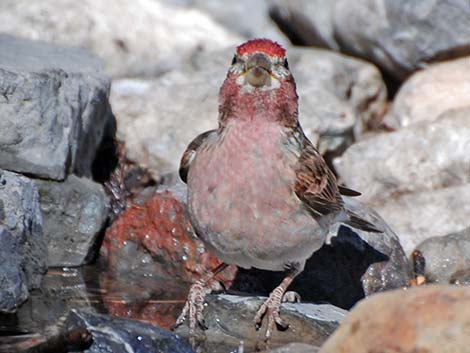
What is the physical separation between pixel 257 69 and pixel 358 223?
69.8 inches

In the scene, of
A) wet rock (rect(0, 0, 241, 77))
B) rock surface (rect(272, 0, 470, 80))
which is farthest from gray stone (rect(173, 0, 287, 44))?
rock surface (rect(272, 0, 470, 80))

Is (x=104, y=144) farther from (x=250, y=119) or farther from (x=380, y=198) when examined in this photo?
(x=250, y=119)

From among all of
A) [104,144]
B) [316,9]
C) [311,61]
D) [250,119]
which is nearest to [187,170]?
[250,119]

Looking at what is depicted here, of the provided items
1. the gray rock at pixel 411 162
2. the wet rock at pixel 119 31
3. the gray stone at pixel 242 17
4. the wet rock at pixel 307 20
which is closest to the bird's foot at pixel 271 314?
the gray rock at pixel 411 162

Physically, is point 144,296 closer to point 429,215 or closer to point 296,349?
point 296,349

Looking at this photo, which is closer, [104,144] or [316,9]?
[104,144]

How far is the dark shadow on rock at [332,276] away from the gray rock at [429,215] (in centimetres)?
67

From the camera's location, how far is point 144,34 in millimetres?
11562

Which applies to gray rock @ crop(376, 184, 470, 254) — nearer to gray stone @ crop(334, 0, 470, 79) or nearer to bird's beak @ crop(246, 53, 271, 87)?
gray stone @ crop(334, 0, 470, 79)

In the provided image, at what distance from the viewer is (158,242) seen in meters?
8.57

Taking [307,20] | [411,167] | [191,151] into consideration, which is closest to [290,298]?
[191,151]

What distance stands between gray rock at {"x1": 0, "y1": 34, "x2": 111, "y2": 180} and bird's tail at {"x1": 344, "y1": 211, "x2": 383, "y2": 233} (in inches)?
76.8

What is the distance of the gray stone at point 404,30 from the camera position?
10.8m

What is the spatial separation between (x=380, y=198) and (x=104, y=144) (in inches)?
87.5
